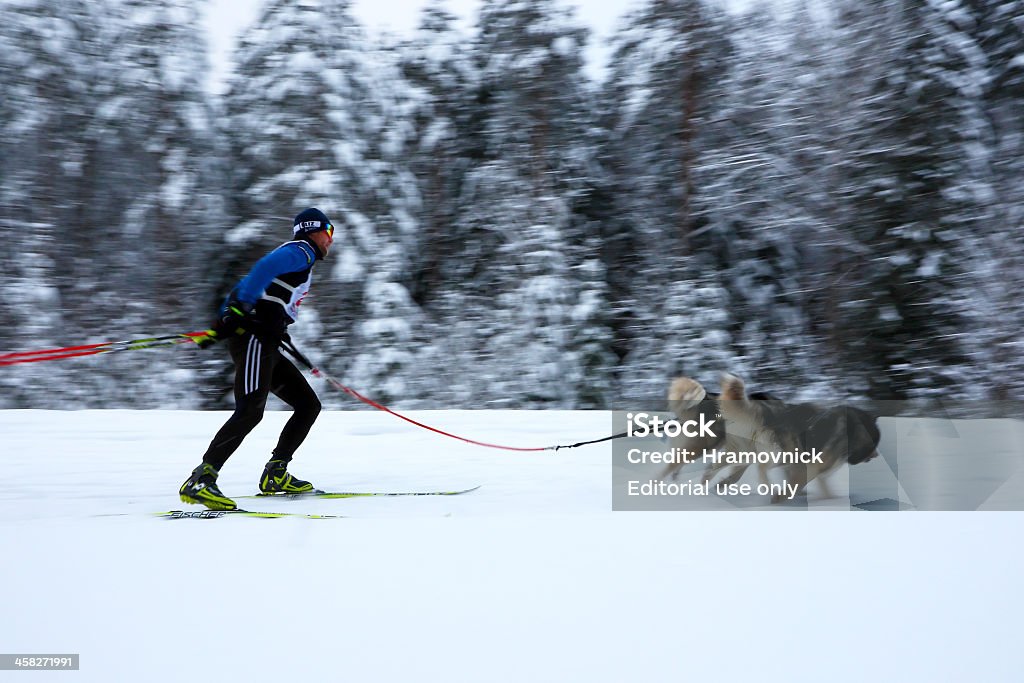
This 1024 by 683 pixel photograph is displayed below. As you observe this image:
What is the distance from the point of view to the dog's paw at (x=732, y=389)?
334 centimetres

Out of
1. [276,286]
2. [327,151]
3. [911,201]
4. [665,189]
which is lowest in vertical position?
[276,286]

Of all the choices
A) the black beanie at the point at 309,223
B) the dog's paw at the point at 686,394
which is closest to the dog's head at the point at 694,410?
the dog's paw at the point at 686,394

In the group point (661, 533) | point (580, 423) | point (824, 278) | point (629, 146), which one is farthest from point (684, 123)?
point (661, 533)

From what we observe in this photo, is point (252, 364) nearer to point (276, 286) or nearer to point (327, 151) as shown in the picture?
point (276, 286)

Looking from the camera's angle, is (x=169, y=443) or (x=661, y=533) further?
(x=169, y=443)

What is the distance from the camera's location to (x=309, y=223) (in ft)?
11.4

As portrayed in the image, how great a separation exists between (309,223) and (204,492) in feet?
4.00

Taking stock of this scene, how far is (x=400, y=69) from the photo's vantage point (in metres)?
9.73

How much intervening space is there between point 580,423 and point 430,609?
3272 mm

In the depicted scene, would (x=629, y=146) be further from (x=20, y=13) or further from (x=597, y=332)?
(x=20, y=13)

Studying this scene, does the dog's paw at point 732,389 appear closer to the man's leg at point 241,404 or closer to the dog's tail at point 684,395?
the dog's tail at point 684,395

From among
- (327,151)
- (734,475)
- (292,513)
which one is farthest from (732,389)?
(327,151)

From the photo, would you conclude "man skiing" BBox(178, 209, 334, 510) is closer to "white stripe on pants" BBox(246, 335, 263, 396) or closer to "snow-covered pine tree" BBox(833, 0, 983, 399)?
"white stripe on pants" BBox(246, 335, 263, 396)

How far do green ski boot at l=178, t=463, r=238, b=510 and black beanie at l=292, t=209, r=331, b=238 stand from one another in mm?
1067
